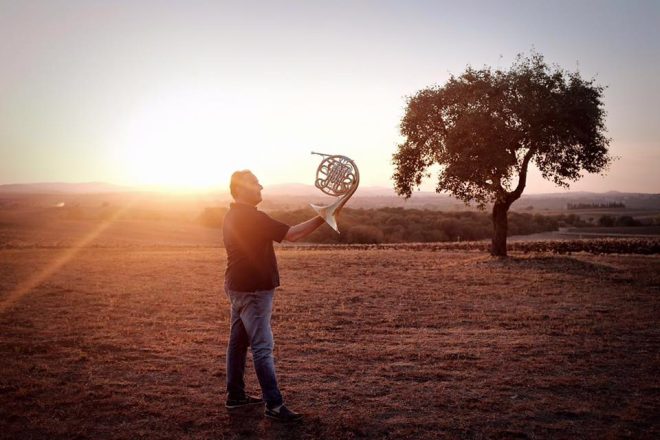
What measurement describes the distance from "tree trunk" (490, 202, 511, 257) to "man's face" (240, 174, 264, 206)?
17.8 metres

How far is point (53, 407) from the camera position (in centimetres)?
619

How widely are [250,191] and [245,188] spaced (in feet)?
0.24

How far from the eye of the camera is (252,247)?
19.5 feet

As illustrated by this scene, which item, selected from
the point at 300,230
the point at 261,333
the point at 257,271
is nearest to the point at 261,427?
the point at 261,333

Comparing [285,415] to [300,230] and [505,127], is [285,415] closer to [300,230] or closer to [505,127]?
[300,230]

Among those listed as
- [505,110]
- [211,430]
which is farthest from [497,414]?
[505,110]

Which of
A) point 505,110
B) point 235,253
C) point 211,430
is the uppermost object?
point 505,110

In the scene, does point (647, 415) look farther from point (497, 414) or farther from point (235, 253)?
point (235, 253)

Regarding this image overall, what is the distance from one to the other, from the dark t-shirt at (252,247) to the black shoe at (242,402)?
1533mm

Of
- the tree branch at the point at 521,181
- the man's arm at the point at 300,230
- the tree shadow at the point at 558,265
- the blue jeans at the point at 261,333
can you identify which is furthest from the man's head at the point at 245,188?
the tree branch at the point at 521,181

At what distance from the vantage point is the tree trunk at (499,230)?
22.0 metres

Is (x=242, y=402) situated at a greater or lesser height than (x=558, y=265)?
lesser

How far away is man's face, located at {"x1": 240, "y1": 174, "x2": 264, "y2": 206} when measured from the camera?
20.1ft

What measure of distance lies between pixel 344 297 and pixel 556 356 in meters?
6.28
